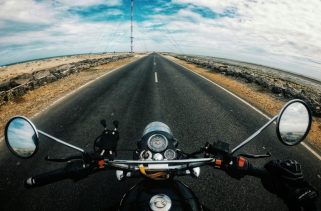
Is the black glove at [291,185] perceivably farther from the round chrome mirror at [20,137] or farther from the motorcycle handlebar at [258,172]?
the round chrome mirror at [20,137]

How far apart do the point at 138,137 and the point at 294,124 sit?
470 cm

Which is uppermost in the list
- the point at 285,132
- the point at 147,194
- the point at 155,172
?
the point at 285,132

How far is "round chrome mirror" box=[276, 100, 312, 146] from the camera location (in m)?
2.18

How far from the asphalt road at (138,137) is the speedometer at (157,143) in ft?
7.53

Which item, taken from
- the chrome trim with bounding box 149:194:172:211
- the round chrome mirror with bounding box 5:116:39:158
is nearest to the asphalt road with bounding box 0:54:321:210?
the round chrome mirror with bounding box 5:116:39:158

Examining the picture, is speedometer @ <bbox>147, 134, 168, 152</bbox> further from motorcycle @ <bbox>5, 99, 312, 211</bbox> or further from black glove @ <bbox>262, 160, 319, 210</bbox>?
black glove @ <bbox>262, 160, 319, 210</bbox>

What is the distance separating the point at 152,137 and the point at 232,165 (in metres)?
0.78

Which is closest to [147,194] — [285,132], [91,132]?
[285,132]

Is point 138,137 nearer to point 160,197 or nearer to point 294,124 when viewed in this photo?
point 294,124

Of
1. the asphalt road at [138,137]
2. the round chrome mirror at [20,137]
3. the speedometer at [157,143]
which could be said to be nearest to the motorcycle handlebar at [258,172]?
the speedometer at [157,143]

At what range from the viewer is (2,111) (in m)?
9.83

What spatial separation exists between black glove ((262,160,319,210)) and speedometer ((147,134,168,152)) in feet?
2.98

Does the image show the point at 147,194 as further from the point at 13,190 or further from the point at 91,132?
the point at 91,132

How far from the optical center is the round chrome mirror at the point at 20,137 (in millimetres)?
2098
